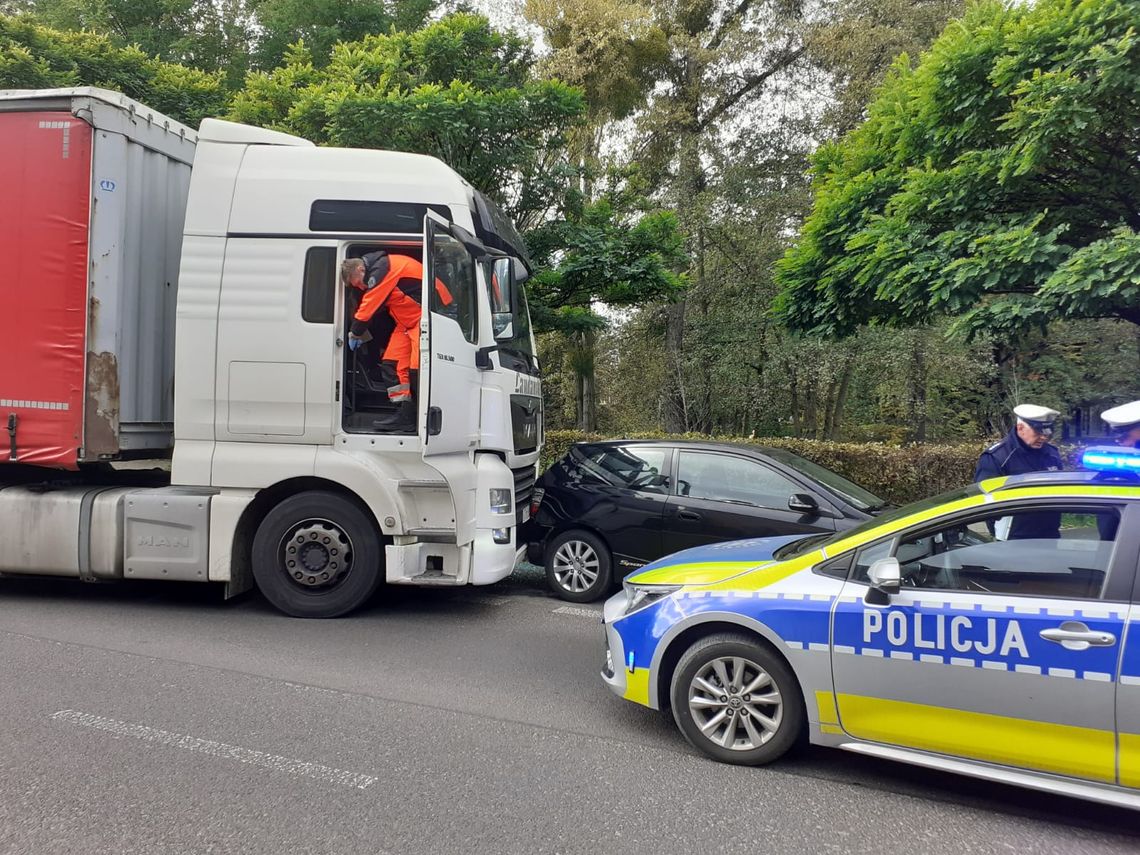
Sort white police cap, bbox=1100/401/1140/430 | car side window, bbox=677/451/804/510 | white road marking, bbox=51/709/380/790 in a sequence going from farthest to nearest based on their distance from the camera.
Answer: car side window, bbox=677/451/804/510, white police cap, bbox=1100/401/1140/430, white road marking, bbox=51/709/380/790

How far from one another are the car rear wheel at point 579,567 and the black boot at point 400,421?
2.00 metres

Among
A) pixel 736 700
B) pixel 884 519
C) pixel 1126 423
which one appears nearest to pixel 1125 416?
pixel 1126 423

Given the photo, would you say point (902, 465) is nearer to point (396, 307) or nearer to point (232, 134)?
point (396, 307)

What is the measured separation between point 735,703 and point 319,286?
4.17 meters

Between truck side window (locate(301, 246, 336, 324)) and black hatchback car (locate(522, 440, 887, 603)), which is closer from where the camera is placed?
truck side window (locate(301, 246, 336, 324))

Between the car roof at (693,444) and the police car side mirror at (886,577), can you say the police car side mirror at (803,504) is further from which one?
the police car side mirror at (886,577)

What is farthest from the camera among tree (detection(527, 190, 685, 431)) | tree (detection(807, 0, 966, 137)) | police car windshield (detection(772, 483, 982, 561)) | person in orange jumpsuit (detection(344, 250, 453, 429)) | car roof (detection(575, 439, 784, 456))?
tree (detection(807, 0, 966, 137))

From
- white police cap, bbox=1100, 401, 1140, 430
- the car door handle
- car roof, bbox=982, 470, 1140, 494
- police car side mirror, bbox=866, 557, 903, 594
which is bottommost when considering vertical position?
the car door handle

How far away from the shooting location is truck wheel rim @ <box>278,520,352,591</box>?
5.93m

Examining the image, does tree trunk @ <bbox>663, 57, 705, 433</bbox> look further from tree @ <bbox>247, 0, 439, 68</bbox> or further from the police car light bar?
the police car light bar

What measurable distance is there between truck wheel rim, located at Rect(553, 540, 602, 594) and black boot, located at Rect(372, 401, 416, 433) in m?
2.03

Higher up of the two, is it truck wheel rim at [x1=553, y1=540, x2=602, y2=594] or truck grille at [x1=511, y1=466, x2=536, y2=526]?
truck grille at [x1=511, y1=466, x2=536, y2=526]

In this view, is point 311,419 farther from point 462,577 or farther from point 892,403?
point 892,403

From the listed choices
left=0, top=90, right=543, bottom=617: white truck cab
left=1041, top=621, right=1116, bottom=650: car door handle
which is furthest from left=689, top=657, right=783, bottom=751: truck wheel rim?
left=0, top=90, right=543, bottom=617: white truck cab
